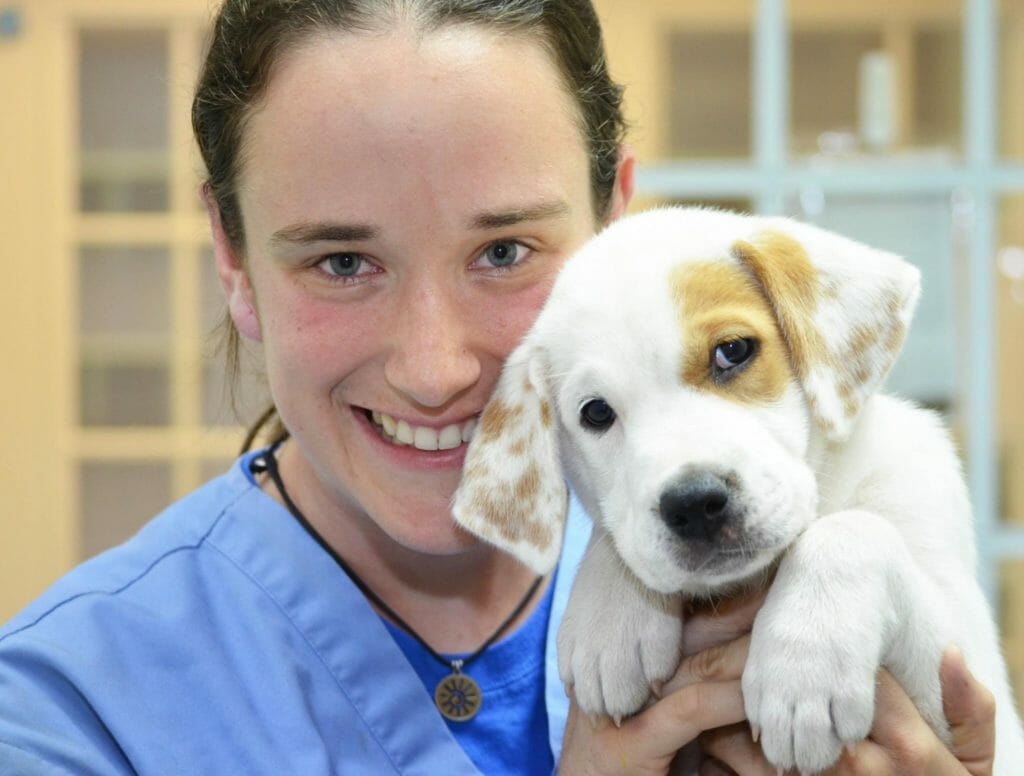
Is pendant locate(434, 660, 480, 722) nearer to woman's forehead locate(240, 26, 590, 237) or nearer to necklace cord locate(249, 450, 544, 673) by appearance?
necklace cord locate(249, 450, 544, 673)

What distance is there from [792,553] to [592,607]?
10.1 inches

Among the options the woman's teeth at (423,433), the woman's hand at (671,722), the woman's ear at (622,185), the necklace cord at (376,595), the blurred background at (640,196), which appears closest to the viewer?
the woman's hand at (671,722)

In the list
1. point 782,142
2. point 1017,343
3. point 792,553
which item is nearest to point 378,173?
point 792,553

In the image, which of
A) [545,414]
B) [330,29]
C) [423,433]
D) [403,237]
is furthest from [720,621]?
[330,29]

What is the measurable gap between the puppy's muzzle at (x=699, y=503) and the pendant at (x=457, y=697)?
0.47 meters

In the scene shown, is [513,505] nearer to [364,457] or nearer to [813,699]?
[364,457]

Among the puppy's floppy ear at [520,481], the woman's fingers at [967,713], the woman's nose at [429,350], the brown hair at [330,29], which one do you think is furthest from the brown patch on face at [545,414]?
the woman's fingers at [967,713]

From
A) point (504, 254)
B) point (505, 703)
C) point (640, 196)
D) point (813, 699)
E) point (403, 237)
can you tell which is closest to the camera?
point (813, 699)

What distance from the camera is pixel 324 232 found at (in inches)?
56.5

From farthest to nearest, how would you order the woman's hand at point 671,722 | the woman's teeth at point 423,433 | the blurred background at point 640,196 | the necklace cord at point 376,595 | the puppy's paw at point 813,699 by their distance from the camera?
the blurred background at point 640,196, the necklace cord at point 376,595, the woman's teeth at point 423,433, the woman's hand at point 671,722, the puppy's paw at point 813,699

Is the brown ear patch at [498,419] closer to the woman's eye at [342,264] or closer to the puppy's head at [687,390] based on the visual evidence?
the puppy's head at [687,390]

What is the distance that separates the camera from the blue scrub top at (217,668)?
1392 millimetres

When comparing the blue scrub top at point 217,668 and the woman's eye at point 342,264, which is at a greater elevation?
the woman's eye at point 342,264

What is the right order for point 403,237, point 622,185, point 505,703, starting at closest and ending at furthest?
point 403,237
point 505,703
point 622,185
